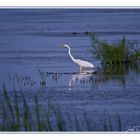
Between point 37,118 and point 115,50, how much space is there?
59 cm

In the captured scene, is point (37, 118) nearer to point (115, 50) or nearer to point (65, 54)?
point (65, 54)

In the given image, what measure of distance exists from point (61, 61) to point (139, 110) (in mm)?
527

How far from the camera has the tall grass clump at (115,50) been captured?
6.79 metres

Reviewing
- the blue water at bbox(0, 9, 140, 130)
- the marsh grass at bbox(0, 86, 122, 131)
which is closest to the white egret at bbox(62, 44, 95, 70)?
the blue water at bbox(0, 9, 140, 130)

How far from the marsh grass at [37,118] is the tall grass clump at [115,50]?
1.07ft

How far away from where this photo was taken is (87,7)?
6789 mm

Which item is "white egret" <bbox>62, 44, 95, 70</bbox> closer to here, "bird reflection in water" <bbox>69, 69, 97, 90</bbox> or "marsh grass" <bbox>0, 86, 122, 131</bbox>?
"bird reflection in water" <bbox>69, 69, 97, 90</bbox>

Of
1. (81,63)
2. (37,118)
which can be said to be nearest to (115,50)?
(81,63)

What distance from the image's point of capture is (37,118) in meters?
6.83

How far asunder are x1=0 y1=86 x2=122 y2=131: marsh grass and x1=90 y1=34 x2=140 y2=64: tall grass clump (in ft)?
1.07

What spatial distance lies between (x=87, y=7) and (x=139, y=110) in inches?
25.9

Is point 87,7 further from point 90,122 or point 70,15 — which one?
point 90,122

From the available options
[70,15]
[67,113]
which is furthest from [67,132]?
[70,15]

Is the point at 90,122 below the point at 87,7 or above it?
below
